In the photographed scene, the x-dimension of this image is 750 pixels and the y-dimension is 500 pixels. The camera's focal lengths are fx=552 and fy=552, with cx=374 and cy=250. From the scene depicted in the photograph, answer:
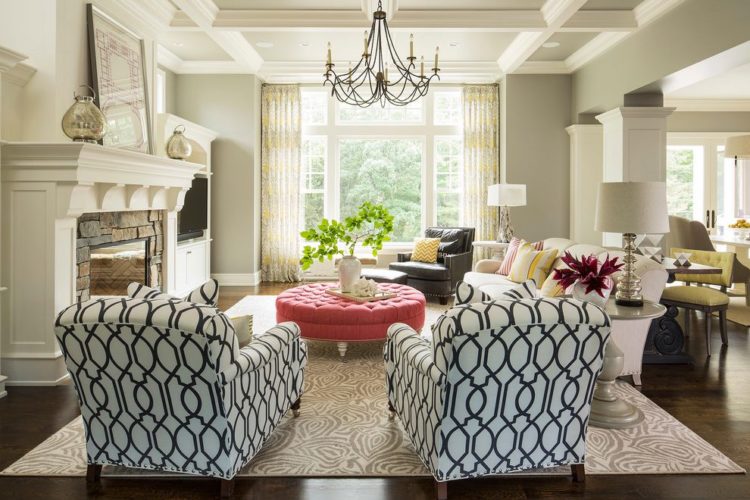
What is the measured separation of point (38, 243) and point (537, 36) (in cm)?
538

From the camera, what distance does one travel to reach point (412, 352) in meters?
2.58

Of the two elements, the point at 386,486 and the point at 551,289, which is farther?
the point at 551,289

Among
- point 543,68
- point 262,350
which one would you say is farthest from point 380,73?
point 543,68

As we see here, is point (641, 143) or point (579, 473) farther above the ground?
point (641, 143)

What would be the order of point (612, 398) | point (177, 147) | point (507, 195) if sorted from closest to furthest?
point (612, 398) < point (177, 147) < point (507, 195)

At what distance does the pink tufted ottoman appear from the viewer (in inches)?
165

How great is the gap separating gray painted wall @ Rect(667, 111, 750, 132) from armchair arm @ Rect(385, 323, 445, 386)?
8288 millimetres

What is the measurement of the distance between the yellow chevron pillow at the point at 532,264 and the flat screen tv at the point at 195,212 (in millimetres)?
4093

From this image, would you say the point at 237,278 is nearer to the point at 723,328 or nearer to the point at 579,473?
the point at 723,328

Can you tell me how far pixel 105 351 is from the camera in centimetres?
216

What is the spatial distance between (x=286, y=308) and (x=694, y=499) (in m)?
3.00

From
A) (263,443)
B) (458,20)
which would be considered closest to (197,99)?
(458,20)

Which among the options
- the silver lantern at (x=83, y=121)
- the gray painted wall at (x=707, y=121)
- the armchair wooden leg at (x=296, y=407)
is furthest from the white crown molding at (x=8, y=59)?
the gray painted wall at (x=707, y=121)

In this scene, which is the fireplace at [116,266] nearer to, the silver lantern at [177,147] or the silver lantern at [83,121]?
the silver lantern at [83,121]
